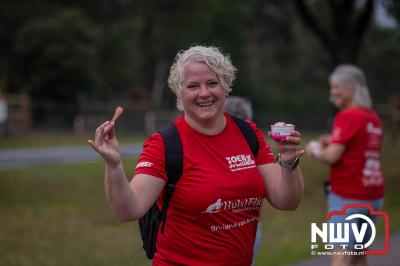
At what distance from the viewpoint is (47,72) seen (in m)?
41.8

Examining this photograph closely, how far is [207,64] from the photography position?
3.55m

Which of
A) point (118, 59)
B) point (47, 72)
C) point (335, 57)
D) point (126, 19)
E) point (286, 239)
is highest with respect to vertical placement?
point (126, 19)

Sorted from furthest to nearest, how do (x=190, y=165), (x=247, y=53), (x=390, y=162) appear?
(x=247, y=53) < (x=390, y=162) < (x=190, y=165)

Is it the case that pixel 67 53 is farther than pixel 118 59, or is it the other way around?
pixel 118 59

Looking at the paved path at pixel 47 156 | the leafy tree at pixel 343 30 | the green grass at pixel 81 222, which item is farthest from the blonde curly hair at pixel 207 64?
the paved path at pixel 47 156

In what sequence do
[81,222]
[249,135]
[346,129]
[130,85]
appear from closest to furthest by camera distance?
[249,135] < [346,129] < [81,222] < [130,85]

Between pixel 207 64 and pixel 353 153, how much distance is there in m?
2.39

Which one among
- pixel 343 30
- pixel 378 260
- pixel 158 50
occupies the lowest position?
pixel 378 260

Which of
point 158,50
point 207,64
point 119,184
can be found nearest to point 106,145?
point 119,184

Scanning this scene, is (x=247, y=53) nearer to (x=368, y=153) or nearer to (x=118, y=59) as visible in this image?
(x=118, y=59)

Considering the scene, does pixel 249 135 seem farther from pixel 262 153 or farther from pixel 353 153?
pixel 353 153

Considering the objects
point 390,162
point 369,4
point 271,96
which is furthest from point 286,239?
point 271,96

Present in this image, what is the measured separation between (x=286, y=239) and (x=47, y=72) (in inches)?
1335

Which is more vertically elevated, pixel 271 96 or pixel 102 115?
pixel 271 96
